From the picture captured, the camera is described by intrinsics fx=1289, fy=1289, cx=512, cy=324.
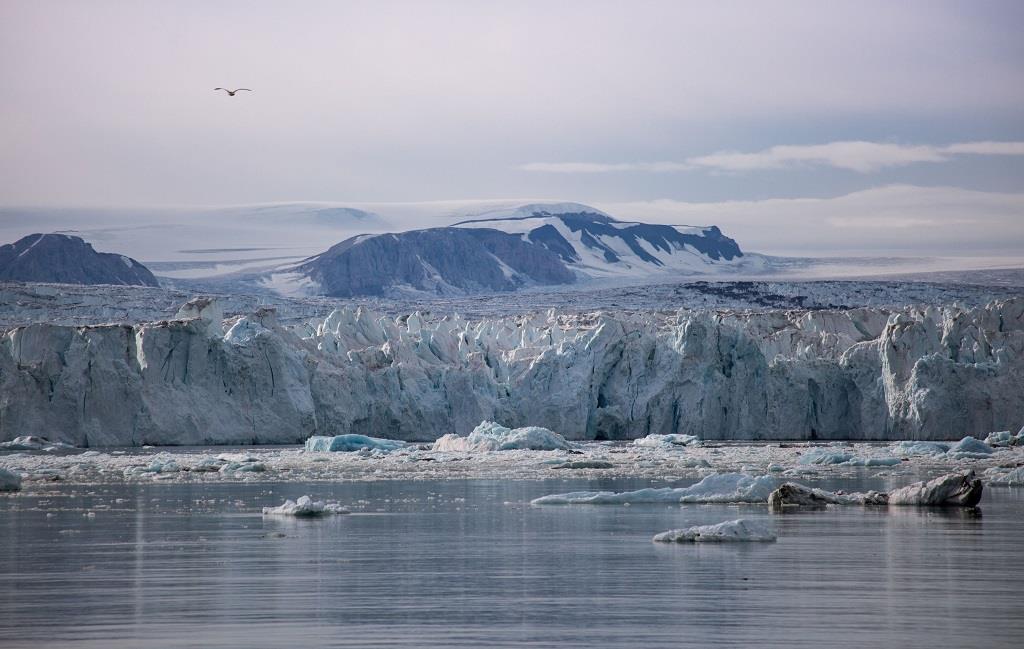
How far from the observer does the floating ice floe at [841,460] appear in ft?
74.8

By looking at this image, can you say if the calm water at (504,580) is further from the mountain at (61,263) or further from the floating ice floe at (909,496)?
the mountain at (61,263)

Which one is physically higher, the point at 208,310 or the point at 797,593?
the point at 208,310

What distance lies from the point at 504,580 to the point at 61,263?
8514 cm

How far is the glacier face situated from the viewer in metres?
30.9

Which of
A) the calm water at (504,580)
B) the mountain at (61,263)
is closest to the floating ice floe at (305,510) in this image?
the calm water at (504,580)

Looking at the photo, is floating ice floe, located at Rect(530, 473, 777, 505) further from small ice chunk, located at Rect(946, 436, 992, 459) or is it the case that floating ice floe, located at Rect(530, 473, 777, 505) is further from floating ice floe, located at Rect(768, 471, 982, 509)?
small ice chunk, located at Rect(946, 436, 992, 459)

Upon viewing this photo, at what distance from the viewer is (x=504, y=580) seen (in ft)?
28.2

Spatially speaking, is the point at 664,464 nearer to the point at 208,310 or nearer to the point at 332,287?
the point at 208,310

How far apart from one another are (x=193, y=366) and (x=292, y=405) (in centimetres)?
274

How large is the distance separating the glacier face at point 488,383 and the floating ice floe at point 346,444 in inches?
182

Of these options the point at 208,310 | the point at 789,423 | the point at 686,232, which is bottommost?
the point at 789,423

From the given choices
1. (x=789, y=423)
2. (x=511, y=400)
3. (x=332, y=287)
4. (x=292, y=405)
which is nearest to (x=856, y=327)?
(x=789, y=423)

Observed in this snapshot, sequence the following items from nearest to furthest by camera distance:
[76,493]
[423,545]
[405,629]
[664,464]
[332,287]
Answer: [405,629]
[423,545]
[76,493]
[664,464]
[332,287]

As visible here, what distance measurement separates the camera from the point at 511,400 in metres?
36.4
